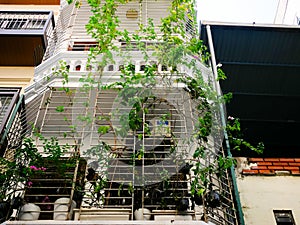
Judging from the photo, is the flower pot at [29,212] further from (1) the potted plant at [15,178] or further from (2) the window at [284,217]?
(2) the window at [284,217]

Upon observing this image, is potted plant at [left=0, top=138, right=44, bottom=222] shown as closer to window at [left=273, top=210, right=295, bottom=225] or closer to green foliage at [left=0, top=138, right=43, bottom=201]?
green foliage at [left=0, top=138, right=43, bottom=201]

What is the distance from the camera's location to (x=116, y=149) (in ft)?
17.4

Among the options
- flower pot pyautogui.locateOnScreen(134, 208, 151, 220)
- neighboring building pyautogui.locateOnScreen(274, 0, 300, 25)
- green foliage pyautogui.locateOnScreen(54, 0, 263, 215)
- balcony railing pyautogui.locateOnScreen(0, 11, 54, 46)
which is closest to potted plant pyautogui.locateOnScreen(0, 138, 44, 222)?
green foliage pyautogui.locateOnScreen(54, 0, 263, 215)

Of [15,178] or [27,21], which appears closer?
[15,178]

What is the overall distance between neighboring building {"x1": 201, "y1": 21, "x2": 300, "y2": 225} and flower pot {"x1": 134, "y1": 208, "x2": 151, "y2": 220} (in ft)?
7.72

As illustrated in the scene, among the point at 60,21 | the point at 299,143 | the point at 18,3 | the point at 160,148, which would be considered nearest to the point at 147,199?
the point at 160,148


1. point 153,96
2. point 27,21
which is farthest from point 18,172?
point 27,21

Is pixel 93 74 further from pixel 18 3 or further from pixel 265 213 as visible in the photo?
pixel 18 3

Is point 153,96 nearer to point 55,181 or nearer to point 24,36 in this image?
point 55,181

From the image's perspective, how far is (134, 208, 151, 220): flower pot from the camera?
4306 millimetres

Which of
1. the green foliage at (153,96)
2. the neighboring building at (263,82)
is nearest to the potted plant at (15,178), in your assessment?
the green foliage at (153,96)

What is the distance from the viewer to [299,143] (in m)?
11.2

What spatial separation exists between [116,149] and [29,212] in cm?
150

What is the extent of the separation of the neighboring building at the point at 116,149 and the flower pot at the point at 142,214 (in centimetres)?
3
